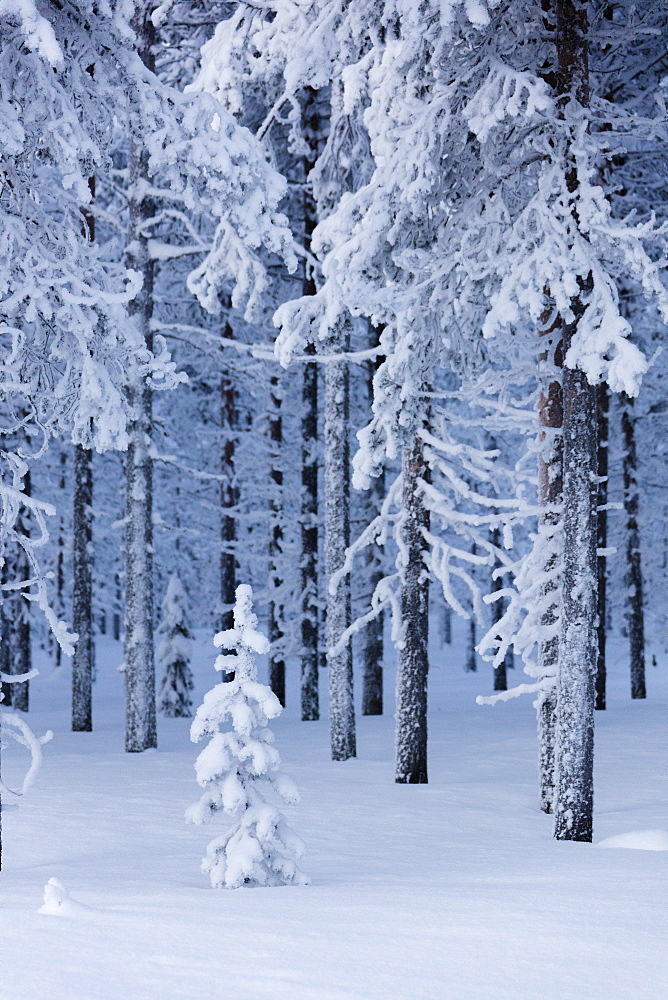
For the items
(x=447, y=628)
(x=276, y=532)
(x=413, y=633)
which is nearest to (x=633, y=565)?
(x=276, y=532)

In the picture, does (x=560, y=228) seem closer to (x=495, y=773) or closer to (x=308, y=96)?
(x=495, y=773)

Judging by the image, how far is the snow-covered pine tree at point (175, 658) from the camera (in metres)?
23.0

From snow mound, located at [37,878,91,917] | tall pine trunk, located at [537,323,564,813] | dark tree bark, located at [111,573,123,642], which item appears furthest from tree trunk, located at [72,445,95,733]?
dark tree bark, located at [111,573,123,642]

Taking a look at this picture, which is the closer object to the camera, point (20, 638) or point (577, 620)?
point (577, 620)

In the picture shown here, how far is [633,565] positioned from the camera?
79.3 feet

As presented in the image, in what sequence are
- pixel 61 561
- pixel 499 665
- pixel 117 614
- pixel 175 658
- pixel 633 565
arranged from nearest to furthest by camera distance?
1. pixel 175 658
2. pixel 633 565
3. pixel 499 665
4. pixel 61 561
5. pixel 117 614

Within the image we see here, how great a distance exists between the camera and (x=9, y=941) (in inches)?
203

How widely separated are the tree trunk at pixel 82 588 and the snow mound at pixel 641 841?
11198 mm

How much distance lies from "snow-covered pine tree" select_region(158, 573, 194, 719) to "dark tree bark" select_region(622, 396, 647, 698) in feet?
32.3

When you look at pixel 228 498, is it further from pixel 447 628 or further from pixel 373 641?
pixel 447 628

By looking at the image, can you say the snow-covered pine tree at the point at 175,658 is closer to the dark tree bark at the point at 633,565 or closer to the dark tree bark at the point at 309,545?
the dark tree bark at the point at 309,545

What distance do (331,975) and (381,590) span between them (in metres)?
8.56

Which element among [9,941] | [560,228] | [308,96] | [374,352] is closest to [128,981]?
[9,941]

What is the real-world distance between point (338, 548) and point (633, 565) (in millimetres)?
11571
